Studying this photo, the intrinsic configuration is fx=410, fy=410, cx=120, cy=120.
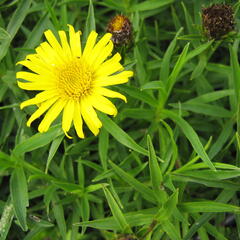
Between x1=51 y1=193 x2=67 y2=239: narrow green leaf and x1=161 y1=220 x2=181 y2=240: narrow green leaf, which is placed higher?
x1=51 y1=193 x2=67 y2=239: narrow green leaf

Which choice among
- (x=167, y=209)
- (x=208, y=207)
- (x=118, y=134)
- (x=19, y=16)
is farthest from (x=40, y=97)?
(x=208, y=207)

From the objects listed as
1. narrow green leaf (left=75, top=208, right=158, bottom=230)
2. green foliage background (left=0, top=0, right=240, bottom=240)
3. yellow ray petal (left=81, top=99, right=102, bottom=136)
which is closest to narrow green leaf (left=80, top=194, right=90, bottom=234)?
green foliage background (left=0, top=0, right=240, bottom=240)

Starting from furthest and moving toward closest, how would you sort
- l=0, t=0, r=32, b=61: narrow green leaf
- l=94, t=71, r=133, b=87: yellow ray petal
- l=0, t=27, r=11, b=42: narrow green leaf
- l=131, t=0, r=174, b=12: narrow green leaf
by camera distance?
l=131, t=0, r=174, b=12: narrow green leaf
l=0, t=0, r=32, b=61: narrow green leaf
l=0, t=27, r=11, b=42: narrow green leaf
l=94, t=71, r=133, b=87: yellow ray petal

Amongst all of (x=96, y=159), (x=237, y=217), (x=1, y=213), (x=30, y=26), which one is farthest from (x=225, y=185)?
(x=30, y=26)

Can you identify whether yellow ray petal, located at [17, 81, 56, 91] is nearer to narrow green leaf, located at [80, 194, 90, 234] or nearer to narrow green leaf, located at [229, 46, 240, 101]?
narrow green leaf, located at [80, 194, 90, 234]

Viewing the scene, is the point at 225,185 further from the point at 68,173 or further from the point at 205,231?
the point at 68,173
